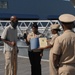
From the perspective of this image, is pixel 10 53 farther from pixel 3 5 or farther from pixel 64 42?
pixel 3 5

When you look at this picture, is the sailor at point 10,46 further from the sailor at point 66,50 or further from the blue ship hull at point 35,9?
the blue ship hull at point 35,9

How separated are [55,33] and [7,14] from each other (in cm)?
4519

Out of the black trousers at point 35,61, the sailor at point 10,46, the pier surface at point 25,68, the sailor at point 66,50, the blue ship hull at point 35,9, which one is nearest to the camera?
the sailor at point 66,50

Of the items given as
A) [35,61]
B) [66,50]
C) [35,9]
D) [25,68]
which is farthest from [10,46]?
[35,9]

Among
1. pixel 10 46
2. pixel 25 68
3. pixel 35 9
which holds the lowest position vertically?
pixel 35 9

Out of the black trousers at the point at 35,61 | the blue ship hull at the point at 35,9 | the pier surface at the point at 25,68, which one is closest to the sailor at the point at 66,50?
the black trousers at the point at 35,61

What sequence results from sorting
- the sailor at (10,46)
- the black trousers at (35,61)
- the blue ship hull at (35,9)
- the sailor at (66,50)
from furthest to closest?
the blue ship hull at (35,9) < the black trousers at (35,61) < the sailor at (10,46) < the sailor at (66,50)

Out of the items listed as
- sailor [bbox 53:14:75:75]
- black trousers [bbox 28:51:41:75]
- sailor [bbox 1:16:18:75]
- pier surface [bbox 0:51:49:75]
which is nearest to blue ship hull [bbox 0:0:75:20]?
pier surface [bbox 0:51:49:75]

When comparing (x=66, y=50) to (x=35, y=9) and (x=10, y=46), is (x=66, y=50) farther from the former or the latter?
(x=35, y=9)

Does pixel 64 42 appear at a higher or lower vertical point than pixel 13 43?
higher

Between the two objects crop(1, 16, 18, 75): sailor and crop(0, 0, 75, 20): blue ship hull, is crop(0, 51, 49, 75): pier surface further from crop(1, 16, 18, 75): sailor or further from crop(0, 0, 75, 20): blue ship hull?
crop(0, 0, 75, 20): blue ship hull

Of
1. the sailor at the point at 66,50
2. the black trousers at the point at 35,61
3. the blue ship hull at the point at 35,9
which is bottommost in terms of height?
the blue ship hull at the point at 35,9

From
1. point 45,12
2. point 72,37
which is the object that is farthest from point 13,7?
point 72,37

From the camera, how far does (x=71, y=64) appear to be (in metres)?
4.91
